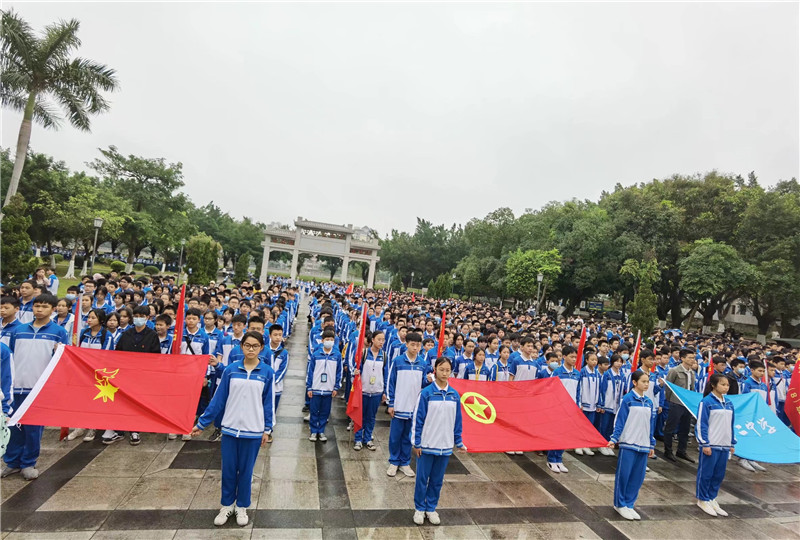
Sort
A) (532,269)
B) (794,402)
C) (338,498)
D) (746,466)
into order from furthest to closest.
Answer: (532,269)
(794,402)
(746,466)
(338,498)

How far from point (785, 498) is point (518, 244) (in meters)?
31.3

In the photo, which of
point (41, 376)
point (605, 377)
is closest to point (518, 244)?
point (605, 377)

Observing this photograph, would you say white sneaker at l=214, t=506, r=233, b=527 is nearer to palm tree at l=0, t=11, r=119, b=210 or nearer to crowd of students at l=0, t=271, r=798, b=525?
crowd of students at l=0, t=271, r=798, b=525

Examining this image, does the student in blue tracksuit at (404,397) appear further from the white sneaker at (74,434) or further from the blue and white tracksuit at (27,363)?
the white sneaker at (74,434)

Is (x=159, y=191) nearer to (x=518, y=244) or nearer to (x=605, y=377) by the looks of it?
(x=518, y=244)

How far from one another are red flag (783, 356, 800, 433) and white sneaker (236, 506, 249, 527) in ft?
31.8

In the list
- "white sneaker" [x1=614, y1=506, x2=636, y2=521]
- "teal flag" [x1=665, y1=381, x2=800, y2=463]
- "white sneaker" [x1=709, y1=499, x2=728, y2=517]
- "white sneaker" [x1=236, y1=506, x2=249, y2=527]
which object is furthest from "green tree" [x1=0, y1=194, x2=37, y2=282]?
"white sneaker" [x1=709, y1=499, x2=728, y2=517]

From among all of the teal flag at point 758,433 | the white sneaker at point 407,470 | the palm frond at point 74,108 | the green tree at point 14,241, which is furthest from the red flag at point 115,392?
the palm frond at point 74,108

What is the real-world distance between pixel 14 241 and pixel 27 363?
11.7m

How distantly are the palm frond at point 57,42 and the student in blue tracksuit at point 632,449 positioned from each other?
24221 millimetres

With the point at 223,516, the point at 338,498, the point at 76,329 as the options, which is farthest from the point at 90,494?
the point at 338,498

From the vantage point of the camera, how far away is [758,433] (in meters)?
6.12

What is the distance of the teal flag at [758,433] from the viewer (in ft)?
19.1

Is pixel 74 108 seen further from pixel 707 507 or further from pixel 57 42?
pixel 707 507
